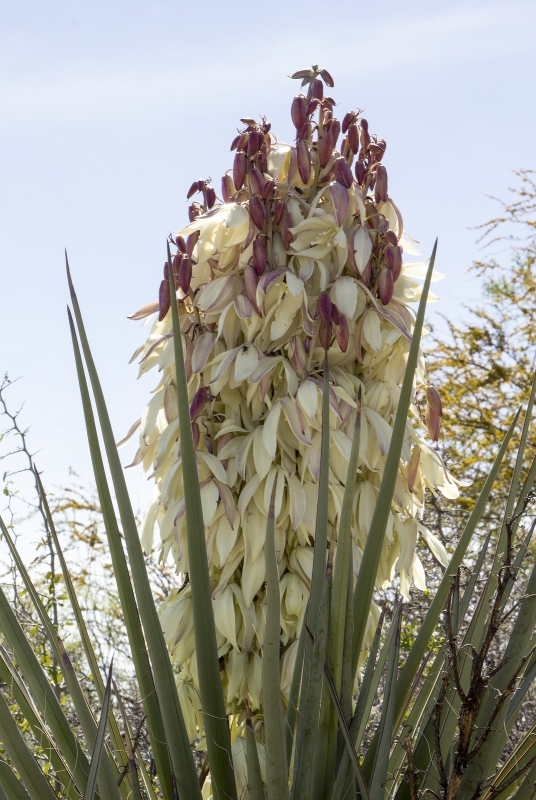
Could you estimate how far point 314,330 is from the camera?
1.15 metres

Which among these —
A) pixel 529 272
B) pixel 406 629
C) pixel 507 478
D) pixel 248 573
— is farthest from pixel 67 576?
pixel 529 272

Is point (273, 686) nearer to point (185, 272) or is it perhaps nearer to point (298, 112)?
point (185, 272)

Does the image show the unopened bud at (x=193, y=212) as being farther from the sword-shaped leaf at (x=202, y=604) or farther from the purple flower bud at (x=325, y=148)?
the sword-shaped leaf at (x=202, y=604)

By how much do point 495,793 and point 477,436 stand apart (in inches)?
197

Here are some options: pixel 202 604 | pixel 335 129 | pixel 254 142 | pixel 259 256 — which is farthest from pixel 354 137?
pixel 202 604

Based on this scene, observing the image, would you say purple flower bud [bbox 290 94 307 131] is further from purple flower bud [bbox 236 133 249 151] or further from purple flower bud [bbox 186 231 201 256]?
purple flower bud [bbox 186 231 201 256]

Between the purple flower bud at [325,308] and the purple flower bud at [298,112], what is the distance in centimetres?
32

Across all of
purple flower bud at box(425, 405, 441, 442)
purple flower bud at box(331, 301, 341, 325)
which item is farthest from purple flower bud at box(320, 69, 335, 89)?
purple flower bud at box(425, 405, 441, 442)

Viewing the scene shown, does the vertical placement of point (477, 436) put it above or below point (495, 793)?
above

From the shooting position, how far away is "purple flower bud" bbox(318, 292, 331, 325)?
3.65ft

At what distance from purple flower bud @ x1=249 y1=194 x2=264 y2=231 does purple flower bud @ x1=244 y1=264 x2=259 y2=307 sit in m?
0.07

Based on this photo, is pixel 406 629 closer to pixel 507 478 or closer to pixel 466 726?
pixel 466 726

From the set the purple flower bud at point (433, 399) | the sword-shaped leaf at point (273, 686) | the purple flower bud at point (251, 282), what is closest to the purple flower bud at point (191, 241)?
the purple flower bud at point (251, 282)

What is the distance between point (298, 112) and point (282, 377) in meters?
0.44
